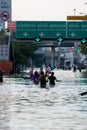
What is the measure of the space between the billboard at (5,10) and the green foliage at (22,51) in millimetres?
49194

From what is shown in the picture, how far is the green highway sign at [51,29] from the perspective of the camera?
75.6 m

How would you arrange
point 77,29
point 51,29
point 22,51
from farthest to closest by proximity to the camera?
1. point 22,51
2. point 77,29
3. point 51,29

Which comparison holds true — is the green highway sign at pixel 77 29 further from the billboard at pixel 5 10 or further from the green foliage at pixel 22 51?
the green foliage at pixel 22 51

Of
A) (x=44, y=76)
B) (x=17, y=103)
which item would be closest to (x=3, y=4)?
(x=44, y=76)

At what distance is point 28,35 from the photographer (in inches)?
2977

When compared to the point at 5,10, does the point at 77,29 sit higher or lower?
lower

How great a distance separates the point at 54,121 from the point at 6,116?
2196 millimetres

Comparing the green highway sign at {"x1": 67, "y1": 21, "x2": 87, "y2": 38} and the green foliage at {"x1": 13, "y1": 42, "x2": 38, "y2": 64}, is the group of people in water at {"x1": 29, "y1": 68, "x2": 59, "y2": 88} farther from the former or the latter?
the green foliage at {"x1": 13, "y1": 42, "x2": 38, "y2": 64}

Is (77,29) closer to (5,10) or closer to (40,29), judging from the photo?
(40,29)

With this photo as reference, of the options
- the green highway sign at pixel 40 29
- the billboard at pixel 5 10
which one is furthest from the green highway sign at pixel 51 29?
the billboard at pixel 5 10

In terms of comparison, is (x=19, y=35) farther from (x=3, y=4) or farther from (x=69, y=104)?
(x=69, y=104)

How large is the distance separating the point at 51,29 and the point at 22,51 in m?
56.0

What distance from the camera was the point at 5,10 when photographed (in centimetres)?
6638

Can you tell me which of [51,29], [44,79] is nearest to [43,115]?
[44,79]
